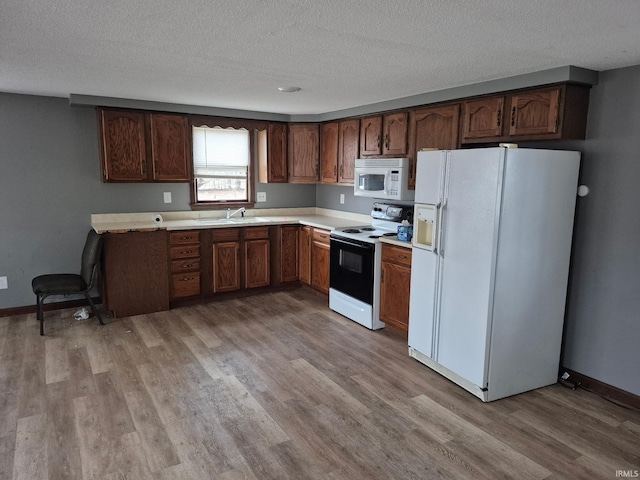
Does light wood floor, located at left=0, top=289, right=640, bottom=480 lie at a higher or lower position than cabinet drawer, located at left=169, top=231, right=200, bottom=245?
lower

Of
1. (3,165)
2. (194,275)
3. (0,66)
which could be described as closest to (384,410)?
(194,275)

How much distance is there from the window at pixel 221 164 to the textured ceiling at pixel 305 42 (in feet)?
4.89

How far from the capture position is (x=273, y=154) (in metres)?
5.55

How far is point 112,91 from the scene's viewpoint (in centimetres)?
404

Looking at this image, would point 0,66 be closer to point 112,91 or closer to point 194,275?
point 112,91

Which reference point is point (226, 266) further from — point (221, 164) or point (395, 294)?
point (395, 294)

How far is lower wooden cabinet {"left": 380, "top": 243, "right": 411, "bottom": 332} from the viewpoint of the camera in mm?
3875

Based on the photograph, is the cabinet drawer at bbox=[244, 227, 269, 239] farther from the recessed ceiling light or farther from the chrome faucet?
the recessed ceiling light

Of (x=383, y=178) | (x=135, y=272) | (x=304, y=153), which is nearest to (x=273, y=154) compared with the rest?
(x=304, y=153)

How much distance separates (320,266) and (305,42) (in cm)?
302

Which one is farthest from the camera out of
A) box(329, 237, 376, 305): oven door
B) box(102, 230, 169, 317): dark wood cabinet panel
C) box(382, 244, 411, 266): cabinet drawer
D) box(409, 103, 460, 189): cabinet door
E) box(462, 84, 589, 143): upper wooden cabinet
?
box(102, 230, 169, 317): dark wood cabinet panel

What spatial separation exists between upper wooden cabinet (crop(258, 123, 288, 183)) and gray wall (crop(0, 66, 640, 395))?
0.85 feet

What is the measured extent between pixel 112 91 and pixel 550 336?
4.22 m

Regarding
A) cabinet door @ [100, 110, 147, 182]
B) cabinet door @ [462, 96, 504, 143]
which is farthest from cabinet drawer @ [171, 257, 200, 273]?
cabinet door @ [462, 96, 504, 143]
